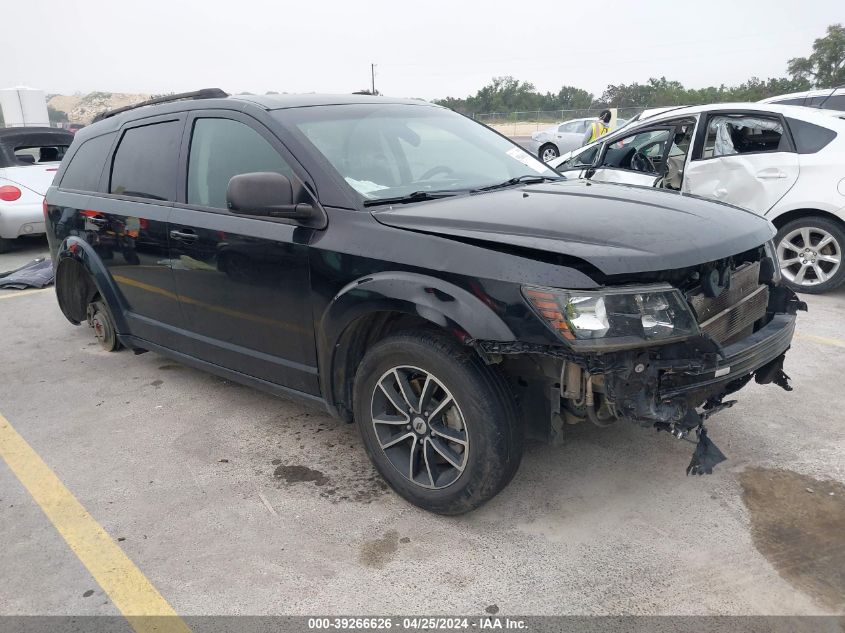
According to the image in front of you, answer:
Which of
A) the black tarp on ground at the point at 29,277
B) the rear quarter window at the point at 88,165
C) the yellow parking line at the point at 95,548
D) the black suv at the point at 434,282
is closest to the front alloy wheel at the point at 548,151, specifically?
the black tarp on ground at the point at 29,277

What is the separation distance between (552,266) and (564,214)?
0.44m

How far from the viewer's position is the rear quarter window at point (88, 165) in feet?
15.0

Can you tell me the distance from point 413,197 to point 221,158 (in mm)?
1174

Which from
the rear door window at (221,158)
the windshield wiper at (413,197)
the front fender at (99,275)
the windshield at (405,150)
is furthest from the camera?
the front fender at (99,275)

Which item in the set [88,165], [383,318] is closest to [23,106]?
[88,165]

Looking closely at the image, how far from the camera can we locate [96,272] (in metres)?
4.56

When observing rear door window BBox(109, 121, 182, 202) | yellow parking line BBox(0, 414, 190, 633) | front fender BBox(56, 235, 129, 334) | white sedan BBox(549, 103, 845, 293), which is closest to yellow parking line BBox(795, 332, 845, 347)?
white sedan BBox(549, 103, 845, 293)

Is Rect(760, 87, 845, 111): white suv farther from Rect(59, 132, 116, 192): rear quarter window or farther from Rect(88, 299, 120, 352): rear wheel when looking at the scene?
Rect(88, 299, 120, 352): rear wheel

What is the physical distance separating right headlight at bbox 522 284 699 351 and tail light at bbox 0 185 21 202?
854cm

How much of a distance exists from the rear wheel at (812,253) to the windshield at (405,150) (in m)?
3.39

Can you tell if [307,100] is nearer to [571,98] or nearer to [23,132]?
[23,132]

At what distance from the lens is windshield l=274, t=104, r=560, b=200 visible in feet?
10.5

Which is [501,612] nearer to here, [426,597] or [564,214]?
[426,597]

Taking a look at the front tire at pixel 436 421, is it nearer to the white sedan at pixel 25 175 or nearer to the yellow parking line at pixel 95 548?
the yellow parking line at pixel 95 548
